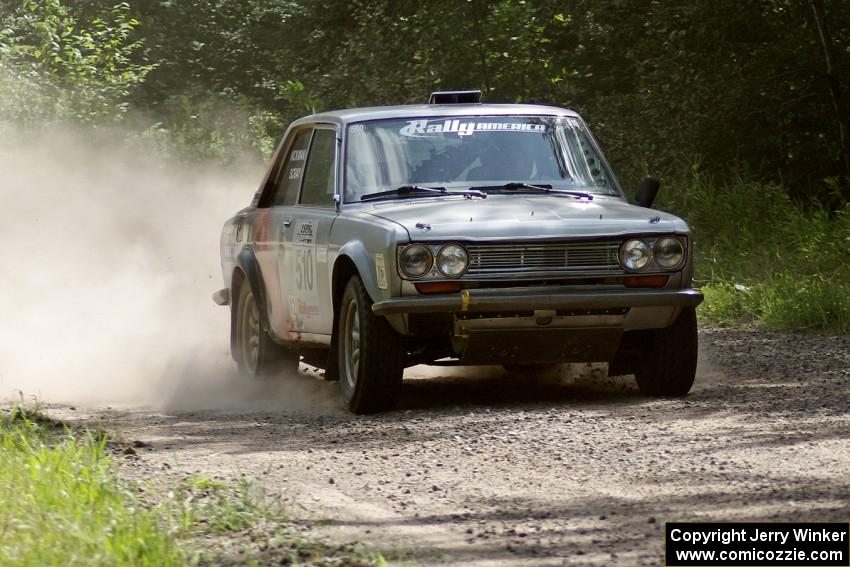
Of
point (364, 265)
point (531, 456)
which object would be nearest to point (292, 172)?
point (364, 265)

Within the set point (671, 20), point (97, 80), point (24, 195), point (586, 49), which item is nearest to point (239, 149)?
point (97, 80)

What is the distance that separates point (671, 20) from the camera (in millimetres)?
20484

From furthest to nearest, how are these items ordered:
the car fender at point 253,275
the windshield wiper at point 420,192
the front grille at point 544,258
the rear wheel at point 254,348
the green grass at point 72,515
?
1. the rear wheel at point 254,348
2. the car fender at point 253,275
3. the windshield wiper at point 420,192
4. the front grille at point 544,258
5. the green grass at point 72,515

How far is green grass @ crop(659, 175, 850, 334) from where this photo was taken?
43.9 ft

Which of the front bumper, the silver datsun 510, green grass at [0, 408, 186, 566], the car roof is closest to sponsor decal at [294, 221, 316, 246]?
the silver datsun 510

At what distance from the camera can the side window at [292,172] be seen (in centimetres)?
1062

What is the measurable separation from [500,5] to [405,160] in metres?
16.3

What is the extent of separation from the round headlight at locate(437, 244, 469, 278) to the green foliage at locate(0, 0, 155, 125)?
61.5 ft

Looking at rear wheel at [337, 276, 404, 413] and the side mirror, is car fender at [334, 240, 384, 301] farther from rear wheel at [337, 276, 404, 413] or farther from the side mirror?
the side mirror

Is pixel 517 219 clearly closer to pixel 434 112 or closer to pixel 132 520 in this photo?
pixel 434 112

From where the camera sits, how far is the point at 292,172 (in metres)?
Answer: 10.8

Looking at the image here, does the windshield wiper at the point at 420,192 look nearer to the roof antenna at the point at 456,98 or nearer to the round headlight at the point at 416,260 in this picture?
the round headlight at the point at 416,260

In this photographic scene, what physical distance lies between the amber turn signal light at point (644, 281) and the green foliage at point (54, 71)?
62.0ft

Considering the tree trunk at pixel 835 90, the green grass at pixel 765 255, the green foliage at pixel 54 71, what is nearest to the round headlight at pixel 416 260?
the green grass at pixel 765 255
